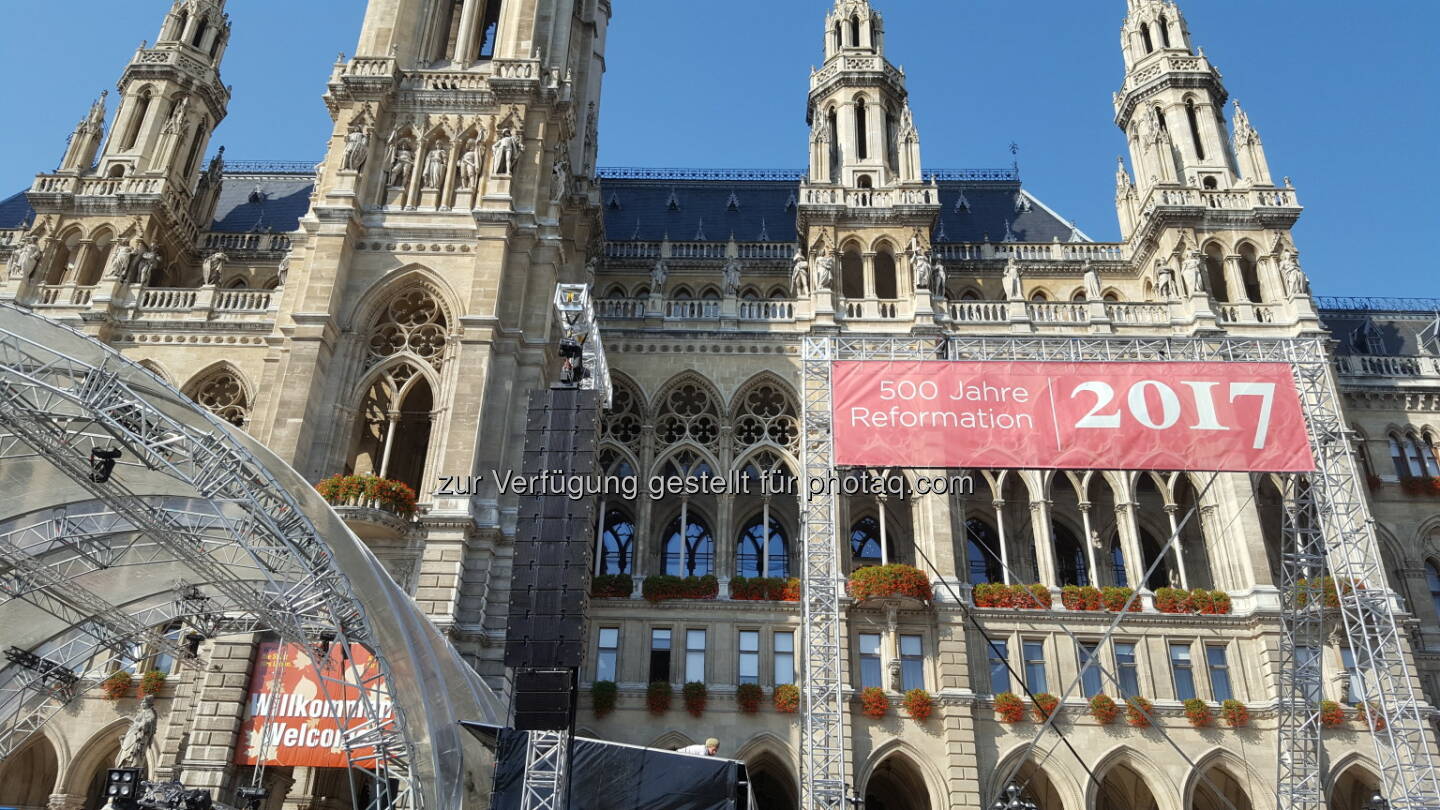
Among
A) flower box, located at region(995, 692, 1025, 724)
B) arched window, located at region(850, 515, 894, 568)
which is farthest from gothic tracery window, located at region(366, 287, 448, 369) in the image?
A: flower box, located at region(995, 692, 1025, 724)

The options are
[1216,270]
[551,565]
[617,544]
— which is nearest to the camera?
[551,565]

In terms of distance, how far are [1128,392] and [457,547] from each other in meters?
15.1

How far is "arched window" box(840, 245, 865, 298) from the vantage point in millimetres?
33562

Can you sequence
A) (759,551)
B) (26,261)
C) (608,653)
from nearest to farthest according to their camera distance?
(608,653), (759,551), (26,261)

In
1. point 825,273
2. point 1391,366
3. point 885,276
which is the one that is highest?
point 885,276

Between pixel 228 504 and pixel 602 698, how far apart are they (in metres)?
11.1

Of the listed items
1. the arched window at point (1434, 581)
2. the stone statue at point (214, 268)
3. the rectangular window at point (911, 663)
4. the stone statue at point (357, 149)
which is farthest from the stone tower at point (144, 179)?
the arched window at point (1434, 581)

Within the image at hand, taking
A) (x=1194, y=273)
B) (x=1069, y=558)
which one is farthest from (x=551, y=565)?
(x=1194, y=273)

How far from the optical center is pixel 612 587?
27.0 metres

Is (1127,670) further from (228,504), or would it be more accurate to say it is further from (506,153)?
(506,153)

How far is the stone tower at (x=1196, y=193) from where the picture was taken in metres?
31.8

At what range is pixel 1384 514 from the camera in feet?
103

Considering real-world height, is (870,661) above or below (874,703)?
above

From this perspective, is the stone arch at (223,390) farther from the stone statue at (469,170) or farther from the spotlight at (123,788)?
the spotlight at (123,788)
